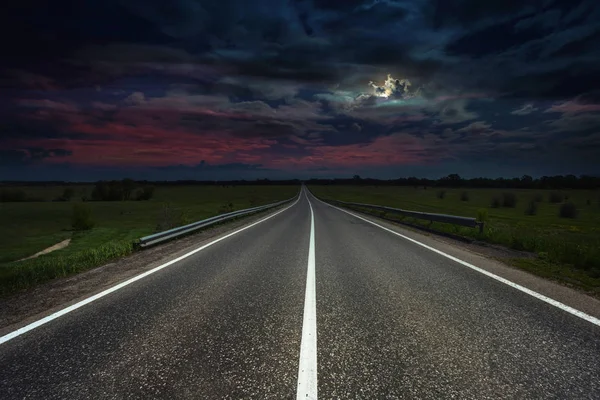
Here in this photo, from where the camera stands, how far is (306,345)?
332 cm

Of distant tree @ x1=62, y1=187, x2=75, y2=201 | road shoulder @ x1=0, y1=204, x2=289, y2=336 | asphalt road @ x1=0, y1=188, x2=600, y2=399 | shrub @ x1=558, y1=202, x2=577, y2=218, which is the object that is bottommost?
distant tree @ x1=62, y1=187, x2=75, y2=201

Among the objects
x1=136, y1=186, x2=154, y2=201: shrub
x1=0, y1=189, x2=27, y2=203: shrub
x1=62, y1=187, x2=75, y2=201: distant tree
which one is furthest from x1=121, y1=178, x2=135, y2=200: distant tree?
x1=0, y1=189, x2=27, y2=203: shrub

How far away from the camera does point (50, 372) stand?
2828mm

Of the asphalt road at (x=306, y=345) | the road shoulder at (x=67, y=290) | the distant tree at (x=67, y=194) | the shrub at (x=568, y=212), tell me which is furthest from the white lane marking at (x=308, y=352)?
the distant tree at (x=67, y=194)

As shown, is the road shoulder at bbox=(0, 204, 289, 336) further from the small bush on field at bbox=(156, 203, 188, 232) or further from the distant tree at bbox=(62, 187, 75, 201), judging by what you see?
the distant tree at bbox=(62, 187, 75, 201)

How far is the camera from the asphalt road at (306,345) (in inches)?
102

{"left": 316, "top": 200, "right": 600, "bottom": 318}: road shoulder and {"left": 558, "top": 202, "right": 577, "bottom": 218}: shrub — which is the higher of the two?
{"left": 316, "top": 200, "right": 600, "bottom": 318}: road shoulder

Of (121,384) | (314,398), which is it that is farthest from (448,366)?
(121,384)

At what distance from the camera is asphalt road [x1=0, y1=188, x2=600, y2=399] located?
2.58m

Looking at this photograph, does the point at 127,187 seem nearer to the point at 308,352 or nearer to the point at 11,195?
the point at 11,195

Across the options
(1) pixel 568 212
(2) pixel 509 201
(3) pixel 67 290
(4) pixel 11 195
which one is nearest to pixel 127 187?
(4) pixel 11 195

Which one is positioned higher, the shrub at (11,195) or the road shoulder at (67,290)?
the road shoulder at (67,290)

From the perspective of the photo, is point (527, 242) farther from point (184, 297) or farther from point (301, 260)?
point (184, 297)

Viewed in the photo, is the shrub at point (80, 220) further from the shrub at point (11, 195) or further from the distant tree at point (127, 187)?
the shrub at point (11, 195)
